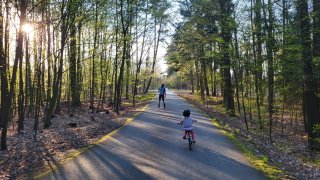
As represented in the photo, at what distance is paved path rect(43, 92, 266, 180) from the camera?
28.4 feet

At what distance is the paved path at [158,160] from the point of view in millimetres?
8648

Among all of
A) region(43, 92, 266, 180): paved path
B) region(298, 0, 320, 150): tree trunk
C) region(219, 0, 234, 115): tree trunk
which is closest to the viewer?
region(43, 92, 266, 180): paved path

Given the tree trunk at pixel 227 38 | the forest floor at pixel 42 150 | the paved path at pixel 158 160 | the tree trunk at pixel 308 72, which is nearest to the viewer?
the paved path at pixel 158 160

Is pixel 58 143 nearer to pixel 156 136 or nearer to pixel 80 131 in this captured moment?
pixel 80 131

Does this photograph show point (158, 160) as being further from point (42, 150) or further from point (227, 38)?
point (227, 38)

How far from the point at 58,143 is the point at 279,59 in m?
11.6

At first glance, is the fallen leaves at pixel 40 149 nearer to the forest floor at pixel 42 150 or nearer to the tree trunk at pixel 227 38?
the forest floor at pixel 42 150

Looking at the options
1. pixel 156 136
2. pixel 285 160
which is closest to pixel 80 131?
pixel 156 136

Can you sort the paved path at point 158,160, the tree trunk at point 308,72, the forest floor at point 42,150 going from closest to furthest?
the paved path at point 158,160, the forest floor at point 42,150, the tree trunk at point 308,72

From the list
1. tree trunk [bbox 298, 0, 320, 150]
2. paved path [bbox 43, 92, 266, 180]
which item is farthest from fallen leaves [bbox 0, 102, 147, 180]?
tree trunk [bbox 298, 0, 320, 150]

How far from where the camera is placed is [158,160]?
10.1m

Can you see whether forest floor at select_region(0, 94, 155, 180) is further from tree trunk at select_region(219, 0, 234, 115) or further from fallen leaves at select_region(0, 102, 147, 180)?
tree trunk at select_region(219, 0, 234, 115)

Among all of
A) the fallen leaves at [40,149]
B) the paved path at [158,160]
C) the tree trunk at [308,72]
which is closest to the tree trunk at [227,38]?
the tree trunk at [308,72]

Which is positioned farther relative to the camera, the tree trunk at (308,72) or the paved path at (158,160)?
the tree trunk at (308,72)
